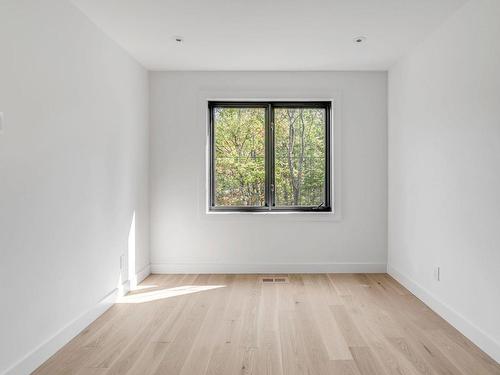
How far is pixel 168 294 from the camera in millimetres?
3588

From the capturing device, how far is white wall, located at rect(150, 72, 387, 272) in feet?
14.1

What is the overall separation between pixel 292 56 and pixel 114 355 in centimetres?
308

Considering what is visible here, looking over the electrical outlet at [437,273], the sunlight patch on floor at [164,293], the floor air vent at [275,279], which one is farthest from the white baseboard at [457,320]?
the sunlight patch on floor at [164,293]

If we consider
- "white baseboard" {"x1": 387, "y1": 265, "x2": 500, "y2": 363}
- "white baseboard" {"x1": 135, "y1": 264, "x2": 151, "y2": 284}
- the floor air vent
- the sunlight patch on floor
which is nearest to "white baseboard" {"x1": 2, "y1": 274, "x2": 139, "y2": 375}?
the sunlight patch on floor

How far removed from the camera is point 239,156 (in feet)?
14.7

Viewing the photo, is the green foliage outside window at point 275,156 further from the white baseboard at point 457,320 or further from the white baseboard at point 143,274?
the white baseboard at point 457,320

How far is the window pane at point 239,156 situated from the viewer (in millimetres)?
4469

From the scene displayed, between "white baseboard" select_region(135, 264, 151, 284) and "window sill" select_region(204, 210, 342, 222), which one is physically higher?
"window sill" select_region(204, 210, 342, 222)

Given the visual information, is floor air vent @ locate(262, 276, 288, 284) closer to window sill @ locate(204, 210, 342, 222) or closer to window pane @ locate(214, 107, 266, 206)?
window sill @ locate(204, 210, 342, 222)

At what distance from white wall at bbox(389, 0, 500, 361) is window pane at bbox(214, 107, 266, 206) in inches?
62.5

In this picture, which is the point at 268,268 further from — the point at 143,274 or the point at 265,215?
the point at 143,274

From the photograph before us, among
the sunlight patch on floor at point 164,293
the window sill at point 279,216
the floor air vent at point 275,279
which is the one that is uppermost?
the window sill at point 279,216

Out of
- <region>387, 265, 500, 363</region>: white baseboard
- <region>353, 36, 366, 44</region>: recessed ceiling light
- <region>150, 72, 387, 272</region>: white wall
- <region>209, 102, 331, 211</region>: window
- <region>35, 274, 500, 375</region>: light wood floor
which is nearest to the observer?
<region>35, 274, 500, 375</region>: light wood floor

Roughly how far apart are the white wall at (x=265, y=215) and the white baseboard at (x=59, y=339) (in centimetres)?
121
